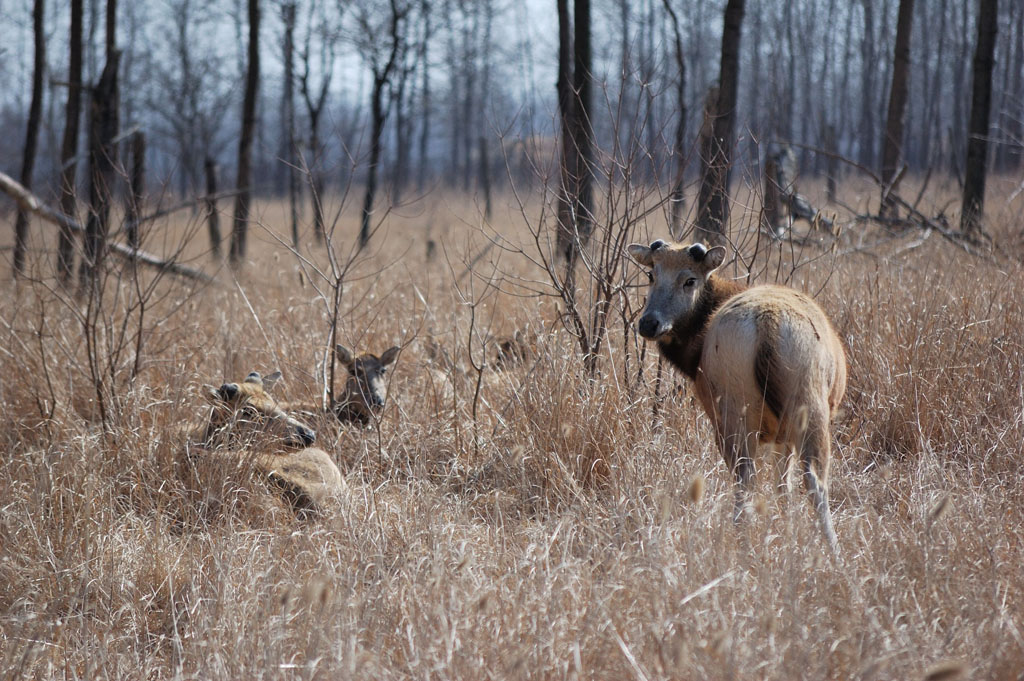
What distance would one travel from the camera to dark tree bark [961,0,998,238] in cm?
1079

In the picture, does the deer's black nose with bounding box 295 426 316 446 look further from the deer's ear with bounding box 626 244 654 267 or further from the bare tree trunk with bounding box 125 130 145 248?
the deer's ear with bounding box 626 244 654 267

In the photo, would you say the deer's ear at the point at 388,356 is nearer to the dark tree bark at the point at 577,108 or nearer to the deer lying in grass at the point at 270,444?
the deer lying in grass at the point at 270,444

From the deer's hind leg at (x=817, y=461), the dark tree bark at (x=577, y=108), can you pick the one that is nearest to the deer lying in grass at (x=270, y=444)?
the dark tree bark at (x=577, y=108)

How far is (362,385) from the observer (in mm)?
5785

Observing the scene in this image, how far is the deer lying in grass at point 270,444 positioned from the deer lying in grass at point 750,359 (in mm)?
1837

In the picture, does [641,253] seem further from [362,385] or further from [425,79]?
[425,79]

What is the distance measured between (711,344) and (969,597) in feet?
4.26

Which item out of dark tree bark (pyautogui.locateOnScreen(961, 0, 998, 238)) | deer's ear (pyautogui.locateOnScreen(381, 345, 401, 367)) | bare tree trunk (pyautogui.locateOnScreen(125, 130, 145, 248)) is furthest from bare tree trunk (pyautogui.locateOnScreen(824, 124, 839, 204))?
bare tree trunk (pyautogui.locateOnScreen(125, 130, 145, 248))

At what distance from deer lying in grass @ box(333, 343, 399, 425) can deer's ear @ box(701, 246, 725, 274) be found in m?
2.40

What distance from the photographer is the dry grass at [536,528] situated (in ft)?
8.86

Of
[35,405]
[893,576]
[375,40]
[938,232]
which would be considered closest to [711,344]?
[893,576]

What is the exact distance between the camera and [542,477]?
14.5ft

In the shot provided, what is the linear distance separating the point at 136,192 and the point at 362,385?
2941 mm

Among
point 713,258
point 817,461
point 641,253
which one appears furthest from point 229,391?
point 817,461
